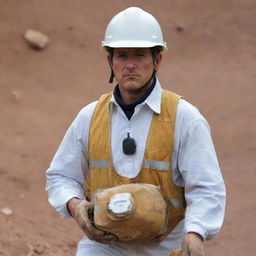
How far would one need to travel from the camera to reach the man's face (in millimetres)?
3902

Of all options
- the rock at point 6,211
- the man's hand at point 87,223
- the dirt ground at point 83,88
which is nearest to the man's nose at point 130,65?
the man's hand at point 87,223

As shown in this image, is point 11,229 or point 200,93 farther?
point 200,93

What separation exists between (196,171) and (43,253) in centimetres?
374

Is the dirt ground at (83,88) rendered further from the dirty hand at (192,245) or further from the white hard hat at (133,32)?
the dirty hand at (192,245)

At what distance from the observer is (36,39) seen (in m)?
12.5

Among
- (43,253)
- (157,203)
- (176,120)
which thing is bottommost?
(43,253)

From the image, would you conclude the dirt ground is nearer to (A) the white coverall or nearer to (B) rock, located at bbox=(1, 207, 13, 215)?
(B) rock, located at bbox=(1, 207, 13, 215)

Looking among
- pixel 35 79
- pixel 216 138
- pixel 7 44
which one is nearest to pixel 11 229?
pixel 216 138

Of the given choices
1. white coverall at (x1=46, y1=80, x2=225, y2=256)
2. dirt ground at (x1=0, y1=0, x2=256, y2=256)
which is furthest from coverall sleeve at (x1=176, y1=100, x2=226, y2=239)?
dirt ground at (x1=0, y1=0, x2=256, y2=256)

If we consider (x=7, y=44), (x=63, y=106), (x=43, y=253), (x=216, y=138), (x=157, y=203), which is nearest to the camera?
(x=157, y=203)

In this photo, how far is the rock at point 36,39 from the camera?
1239cm

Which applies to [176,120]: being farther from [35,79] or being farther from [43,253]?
[35,79]

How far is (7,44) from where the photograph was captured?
40.4 ft

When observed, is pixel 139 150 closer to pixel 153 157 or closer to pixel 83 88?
pixel 153 157
